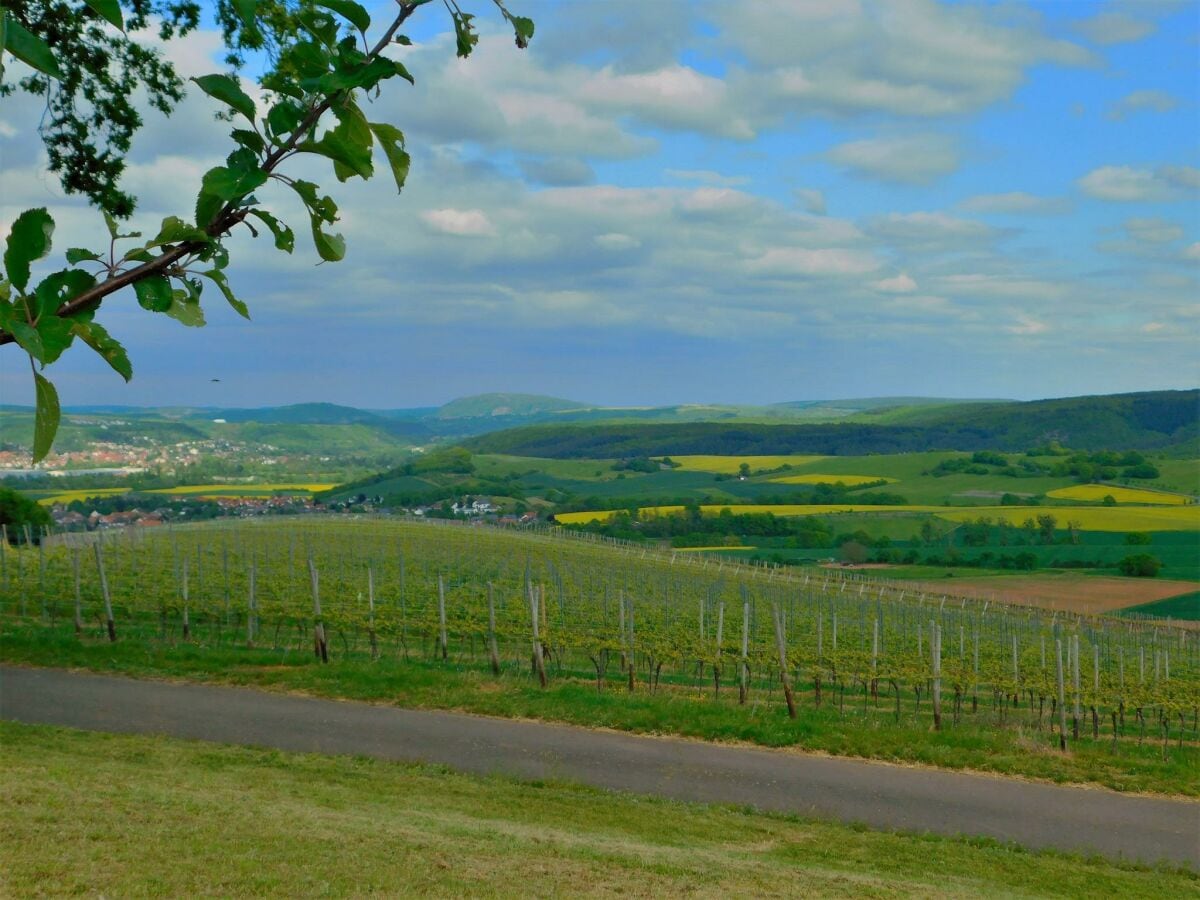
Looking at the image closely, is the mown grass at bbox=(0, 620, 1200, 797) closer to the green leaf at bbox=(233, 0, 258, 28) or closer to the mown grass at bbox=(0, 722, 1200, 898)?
the mown grass at bbox=(0, 722, 1200, 898)

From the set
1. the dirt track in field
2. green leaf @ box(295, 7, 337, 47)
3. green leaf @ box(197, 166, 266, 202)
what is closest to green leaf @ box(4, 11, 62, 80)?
green leaf @ box(197, 166, 266, 202)

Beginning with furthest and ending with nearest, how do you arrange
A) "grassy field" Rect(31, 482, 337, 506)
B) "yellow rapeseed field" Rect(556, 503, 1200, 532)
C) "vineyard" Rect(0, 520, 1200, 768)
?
1. "grassy field" Rect(31, 482, 337, 506)
2. "yellow rapeseed field" Rect(556, 503, 1200, 532)
3. "vineyard" Rect(0, 520, 1200, 768)

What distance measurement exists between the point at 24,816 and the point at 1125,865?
26.0 feet

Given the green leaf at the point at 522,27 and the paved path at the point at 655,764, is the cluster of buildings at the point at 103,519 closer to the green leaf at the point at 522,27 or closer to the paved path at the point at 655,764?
the paved path at the point at 655,764

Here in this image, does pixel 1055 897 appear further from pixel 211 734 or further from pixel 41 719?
pixel 41 719

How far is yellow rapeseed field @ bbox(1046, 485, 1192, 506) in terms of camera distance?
74.5m

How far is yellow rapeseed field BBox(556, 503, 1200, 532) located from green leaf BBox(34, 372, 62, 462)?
62566 millimetres

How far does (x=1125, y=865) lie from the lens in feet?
28.5

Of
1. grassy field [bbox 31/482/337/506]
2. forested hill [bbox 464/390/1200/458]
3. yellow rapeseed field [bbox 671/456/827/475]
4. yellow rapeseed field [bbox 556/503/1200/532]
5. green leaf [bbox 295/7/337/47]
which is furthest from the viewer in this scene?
forested hill [bbox 464/390/1200/458]

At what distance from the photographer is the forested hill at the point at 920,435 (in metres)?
113

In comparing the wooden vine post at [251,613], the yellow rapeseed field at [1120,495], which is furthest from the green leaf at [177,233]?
the yellow rapeseed field at [1120,495]

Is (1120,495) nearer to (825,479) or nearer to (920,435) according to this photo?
(825,479)

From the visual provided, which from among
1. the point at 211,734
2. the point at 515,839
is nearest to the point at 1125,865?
the point at 515,839

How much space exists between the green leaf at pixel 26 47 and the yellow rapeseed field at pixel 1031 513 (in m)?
62.7
